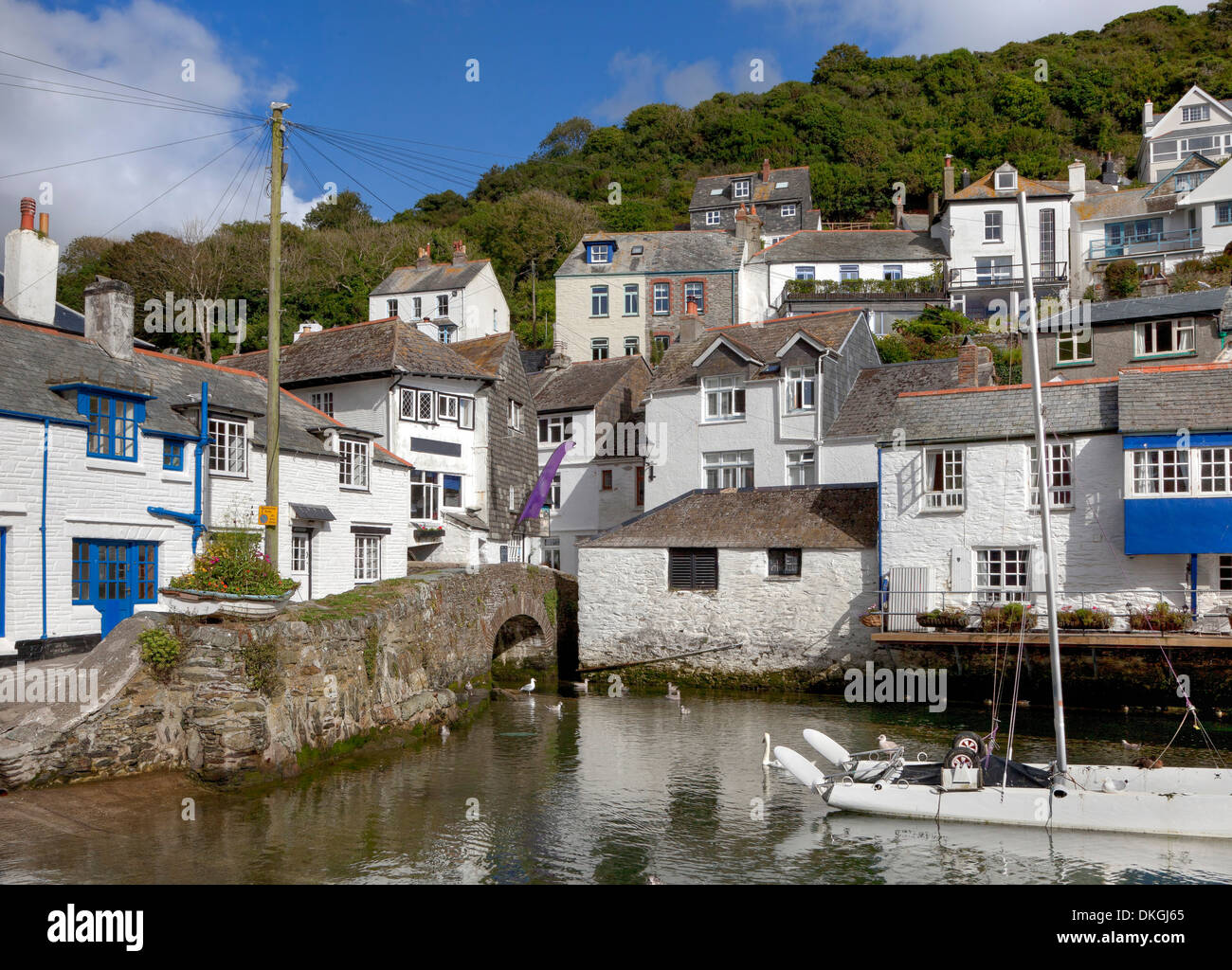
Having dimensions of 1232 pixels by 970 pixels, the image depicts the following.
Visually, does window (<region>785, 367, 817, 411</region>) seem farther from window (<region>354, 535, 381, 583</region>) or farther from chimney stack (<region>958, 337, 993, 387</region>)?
window (<region>354, 535, 381, 583</region>)

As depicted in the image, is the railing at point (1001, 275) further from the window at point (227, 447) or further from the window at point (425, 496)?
the window at point (227, 447)

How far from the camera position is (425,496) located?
38.5 metres

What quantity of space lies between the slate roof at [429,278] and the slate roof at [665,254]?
6.33 m

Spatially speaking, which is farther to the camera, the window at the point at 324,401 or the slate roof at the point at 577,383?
the slate roof at the point at 577,383

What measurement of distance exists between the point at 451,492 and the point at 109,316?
1719 cm

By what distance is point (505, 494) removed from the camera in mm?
42844

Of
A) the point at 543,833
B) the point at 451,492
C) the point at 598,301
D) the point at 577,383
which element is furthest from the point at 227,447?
the point at 598,301

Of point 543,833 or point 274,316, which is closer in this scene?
point 543,833

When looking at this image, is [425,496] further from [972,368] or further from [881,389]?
[972,368]

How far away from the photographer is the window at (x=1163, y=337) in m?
38.5

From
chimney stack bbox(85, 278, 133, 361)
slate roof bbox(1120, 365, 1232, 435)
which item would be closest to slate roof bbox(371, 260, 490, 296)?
chimney stack bbox(85, 278, 133, 361)

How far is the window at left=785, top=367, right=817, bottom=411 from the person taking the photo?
1603 inches

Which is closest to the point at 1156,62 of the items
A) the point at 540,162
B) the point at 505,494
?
the point at 540,162

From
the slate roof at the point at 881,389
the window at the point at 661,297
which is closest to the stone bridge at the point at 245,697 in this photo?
the slate roof at the point at 881,389
